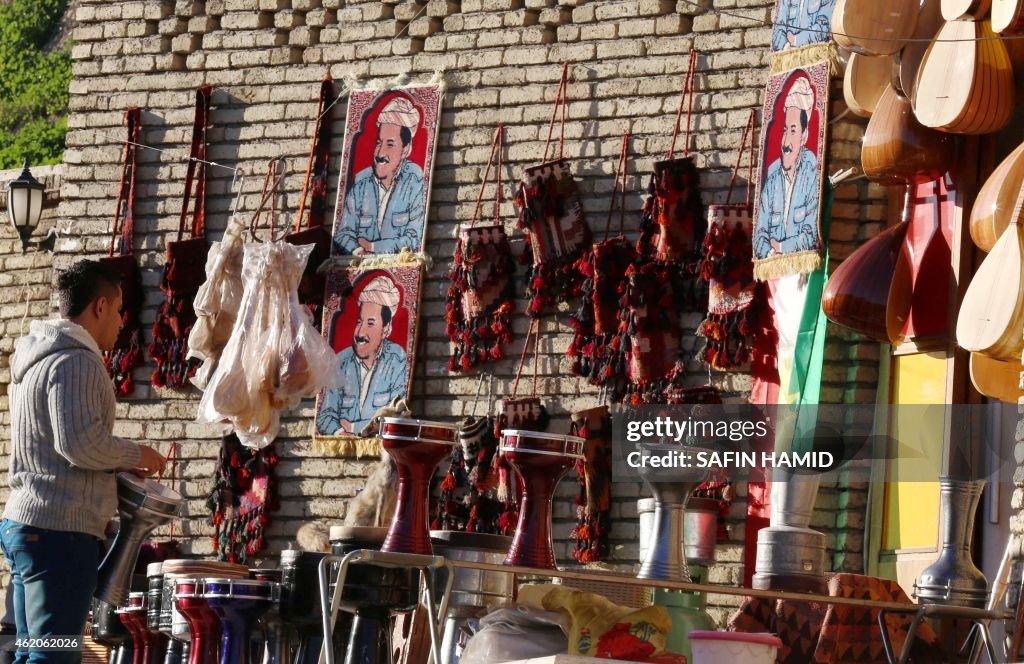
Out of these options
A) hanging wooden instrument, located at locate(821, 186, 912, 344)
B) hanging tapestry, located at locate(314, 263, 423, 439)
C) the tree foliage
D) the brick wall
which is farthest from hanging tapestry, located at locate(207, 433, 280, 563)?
the tree foliage

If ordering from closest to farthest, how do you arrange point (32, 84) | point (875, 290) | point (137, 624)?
point (137, 624), point (875, 290), point (32, 84)

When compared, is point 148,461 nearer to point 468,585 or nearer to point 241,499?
point 468,585

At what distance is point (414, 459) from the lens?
4789 mm

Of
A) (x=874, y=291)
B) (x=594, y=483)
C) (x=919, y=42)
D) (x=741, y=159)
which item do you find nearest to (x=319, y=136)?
(x=741, y=159)

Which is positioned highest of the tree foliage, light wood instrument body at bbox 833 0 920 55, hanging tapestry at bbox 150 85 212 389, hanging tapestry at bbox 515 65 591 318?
the tree foliage

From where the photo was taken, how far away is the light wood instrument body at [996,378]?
16.4ft

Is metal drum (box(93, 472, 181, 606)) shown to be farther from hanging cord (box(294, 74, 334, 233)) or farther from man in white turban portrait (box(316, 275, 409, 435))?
hanging cord (box(294, 74, 334, 233))

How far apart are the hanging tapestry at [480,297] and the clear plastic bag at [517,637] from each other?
2.99 meters

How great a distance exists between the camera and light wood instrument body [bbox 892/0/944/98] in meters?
5.59

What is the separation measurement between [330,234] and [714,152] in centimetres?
189

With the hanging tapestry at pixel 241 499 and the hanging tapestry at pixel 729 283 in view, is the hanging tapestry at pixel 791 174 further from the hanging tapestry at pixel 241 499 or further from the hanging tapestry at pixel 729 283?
the hanging tapestry at pixel 241 499

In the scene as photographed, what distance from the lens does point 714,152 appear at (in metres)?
7.43

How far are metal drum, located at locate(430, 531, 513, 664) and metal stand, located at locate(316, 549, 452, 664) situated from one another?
0.86 feet

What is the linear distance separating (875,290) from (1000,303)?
4.58 feet
